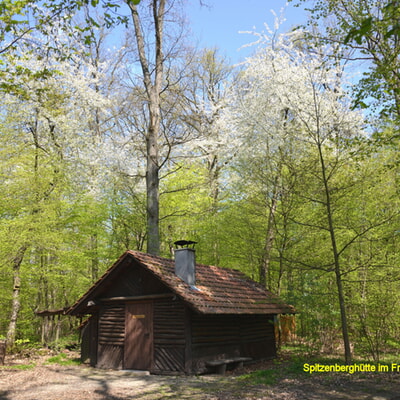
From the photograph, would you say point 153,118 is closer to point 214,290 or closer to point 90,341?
point 214,290

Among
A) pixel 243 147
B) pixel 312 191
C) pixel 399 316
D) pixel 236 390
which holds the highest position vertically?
pixel 243 147

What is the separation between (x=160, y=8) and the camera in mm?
15398

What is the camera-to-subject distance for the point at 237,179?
56.0 ft

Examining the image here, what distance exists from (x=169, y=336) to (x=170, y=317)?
0.52 m

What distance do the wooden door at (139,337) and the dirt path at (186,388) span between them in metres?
0.82

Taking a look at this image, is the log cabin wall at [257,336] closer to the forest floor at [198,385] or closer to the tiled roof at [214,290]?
the tiled roof at [214,290]

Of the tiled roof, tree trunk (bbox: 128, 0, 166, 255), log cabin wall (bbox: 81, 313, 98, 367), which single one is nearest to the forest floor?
log cabin wall (bbox: 81, 313, 98, 367)

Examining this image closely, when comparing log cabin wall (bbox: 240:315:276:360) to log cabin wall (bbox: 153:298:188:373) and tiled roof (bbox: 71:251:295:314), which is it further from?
log cabin wall (bbox: 153:298:188:373)

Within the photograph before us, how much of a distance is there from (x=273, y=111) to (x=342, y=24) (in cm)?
587

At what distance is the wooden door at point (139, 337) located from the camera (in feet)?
36.9

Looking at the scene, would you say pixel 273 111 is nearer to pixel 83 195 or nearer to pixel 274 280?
pixel 274 280

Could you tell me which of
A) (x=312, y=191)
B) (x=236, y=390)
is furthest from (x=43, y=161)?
(x=236, y=390)

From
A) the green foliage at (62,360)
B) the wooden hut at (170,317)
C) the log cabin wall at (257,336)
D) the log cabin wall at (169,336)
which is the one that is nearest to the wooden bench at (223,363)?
the wooden hut at (170,317)

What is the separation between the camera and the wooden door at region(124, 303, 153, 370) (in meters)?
11.3
